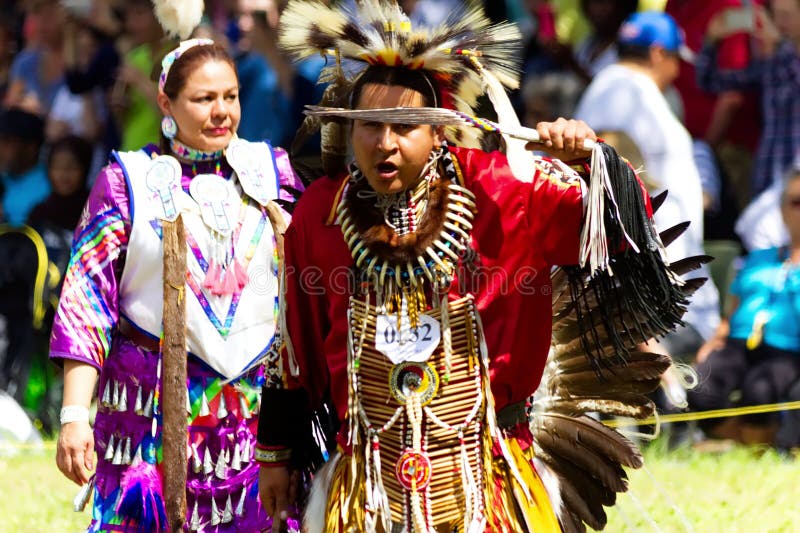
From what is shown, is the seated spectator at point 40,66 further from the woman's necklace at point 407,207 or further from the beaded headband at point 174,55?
the woman's necklace at point 407,207

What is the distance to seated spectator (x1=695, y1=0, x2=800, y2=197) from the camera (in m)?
7.46

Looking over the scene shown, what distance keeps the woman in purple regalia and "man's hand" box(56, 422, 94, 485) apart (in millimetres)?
206

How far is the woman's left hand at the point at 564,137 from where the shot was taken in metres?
3.20

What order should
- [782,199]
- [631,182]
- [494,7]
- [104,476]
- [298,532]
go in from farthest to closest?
[494,7] < [782,199] < [104,476] < [298,532] < [631,182]

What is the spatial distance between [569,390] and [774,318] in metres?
3.19

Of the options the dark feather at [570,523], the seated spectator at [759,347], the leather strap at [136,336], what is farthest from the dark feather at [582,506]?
the seated spectator at [759,347]

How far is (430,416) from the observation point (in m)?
3.34

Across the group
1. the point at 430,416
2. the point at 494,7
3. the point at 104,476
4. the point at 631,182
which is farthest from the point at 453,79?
the point at 494,7

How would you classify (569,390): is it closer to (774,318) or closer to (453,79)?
(453,79)

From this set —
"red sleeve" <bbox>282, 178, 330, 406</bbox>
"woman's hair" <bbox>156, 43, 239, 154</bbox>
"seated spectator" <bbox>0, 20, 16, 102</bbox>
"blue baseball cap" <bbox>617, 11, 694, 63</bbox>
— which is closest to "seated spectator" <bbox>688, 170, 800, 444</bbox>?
"blue baseball cap" <bbox>617, 11, 694, 63</bbox>

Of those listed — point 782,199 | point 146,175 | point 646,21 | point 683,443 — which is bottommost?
point 683,443

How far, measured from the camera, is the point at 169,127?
4.33 m

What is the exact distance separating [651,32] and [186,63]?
3.62m

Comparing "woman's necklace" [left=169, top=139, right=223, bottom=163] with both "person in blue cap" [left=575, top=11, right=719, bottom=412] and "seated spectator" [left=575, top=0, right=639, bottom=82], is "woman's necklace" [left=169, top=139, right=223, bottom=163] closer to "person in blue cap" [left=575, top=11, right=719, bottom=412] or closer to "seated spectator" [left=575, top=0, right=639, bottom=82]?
"person in blue cap" [left=575, top=11, right=719, bottom=412]
